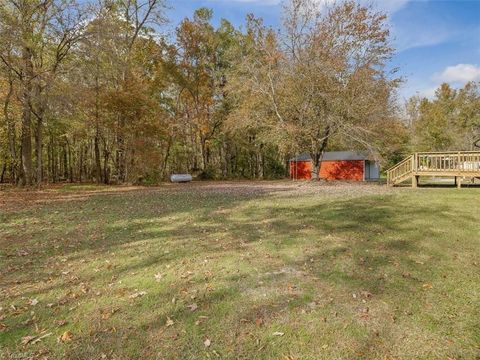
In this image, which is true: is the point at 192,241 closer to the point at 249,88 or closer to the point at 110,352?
the point at 110,352

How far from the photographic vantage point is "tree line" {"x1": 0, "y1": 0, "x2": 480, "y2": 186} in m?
14.4

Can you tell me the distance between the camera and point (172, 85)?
27062 mm

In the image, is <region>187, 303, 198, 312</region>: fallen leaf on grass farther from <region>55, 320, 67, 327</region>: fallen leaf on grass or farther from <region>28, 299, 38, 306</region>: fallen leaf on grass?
<region>28, 299, 38, 306</region>: fallen leaf on grass

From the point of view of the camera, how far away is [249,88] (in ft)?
66.4

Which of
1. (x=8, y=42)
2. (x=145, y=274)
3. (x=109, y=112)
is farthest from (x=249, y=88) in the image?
(x=145, y=274)

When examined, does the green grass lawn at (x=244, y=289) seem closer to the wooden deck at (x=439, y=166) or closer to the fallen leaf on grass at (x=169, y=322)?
the fallen leaf on grass at (x=169, y=322)

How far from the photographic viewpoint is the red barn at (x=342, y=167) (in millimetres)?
26312

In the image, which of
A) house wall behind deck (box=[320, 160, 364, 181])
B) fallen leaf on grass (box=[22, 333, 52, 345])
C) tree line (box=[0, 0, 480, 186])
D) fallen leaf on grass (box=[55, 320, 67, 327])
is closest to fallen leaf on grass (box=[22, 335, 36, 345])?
fallen leaf on grass (box=[22, 333, 52, 345])

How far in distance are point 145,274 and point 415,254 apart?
424cm

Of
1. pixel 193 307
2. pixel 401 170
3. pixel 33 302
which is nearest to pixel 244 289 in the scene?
pixel 193 307

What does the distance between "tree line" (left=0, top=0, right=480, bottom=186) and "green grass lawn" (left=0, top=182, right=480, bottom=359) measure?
1029cm

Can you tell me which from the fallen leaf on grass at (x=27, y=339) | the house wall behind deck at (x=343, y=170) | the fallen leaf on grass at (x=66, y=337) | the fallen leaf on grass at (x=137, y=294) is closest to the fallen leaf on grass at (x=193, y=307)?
the fallen leaf on grass at (x=137, y=294)

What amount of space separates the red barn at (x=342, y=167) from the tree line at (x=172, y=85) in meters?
5.44

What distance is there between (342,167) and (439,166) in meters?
12.1
